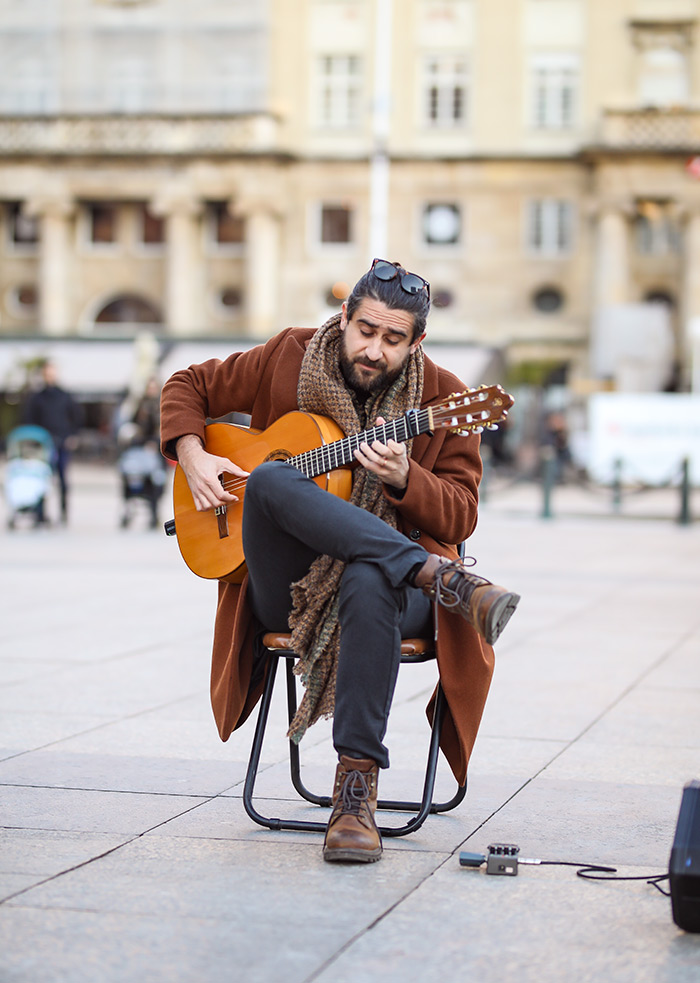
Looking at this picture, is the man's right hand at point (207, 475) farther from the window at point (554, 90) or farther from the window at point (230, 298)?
the window at point (230, 298)

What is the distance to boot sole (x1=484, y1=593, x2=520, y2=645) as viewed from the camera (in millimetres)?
3891

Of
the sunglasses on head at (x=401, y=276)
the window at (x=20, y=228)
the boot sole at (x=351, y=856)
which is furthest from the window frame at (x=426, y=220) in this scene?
the boot sole at (x=351, y=856)

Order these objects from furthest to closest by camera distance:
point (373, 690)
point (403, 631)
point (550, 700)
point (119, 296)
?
point (119, 296) → point (550, 700) → point (403, 631) → point (373, 690)

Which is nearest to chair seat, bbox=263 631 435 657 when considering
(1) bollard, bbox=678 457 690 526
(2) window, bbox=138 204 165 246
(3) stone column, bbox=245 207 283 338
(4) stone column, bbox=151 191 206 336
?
(1) bollard, bbox=678 457 690 526

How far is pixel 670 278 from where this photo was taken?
44.5 meters

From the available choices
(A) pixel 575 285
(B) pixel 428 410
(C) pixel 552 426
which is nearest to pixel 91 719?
(B) pixel 428 410

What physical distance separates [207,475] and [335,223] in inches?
1651

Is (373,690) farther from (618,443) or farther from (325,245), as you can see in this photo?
(325,245)

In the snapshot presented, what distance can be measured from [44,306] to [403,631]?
43502 millimetres

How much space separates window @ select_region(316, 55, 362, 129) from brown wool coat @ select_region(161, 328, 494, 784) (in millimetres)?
41908

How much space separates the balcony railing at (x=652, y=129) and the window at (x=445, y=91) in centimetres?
447

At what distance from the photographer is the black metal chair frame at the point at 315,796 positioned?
424 centimetres

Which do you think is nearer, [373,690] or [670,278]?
[373,690]

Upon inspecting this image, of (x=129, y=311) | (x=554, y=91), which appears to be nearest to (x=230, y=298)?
(x=129, y=311)
